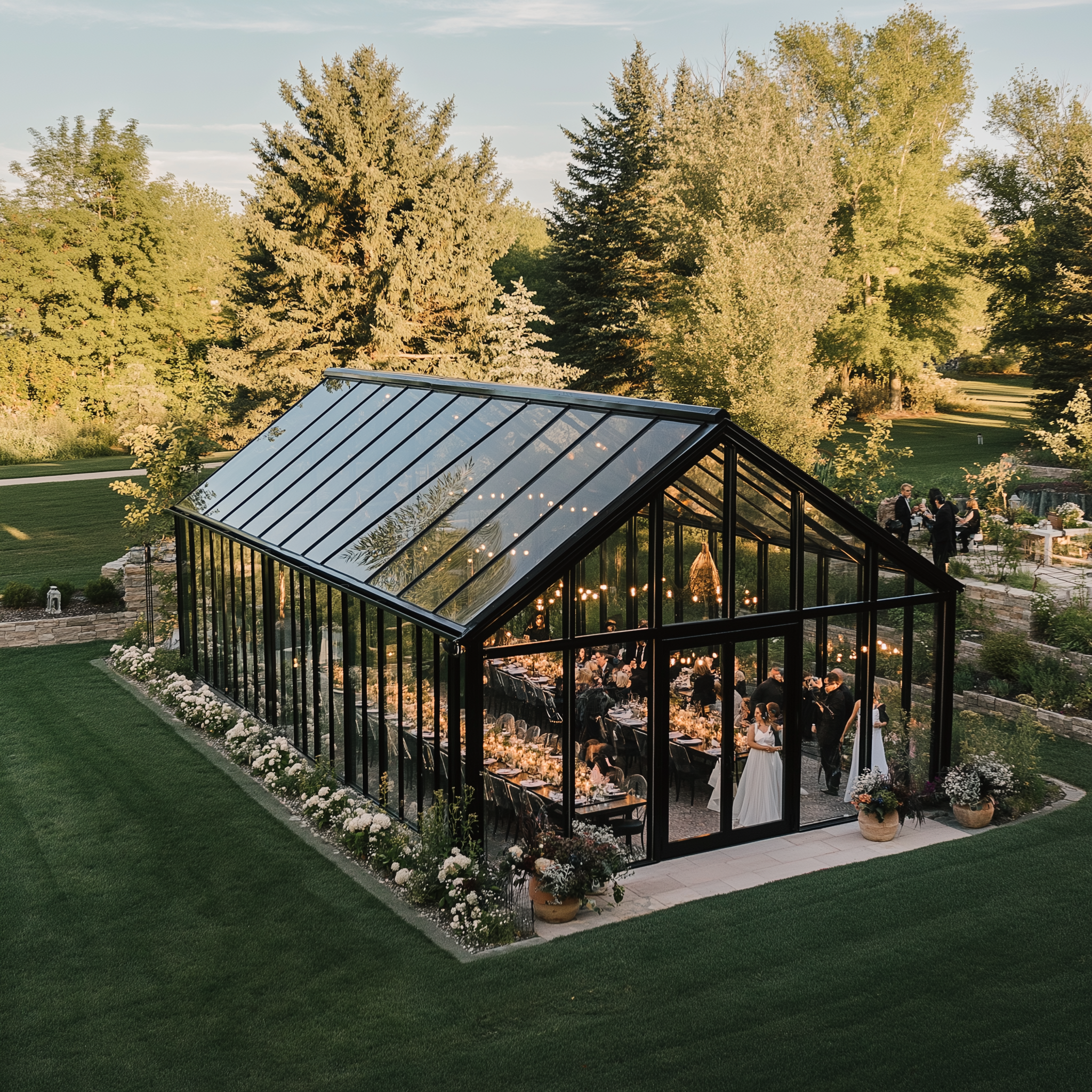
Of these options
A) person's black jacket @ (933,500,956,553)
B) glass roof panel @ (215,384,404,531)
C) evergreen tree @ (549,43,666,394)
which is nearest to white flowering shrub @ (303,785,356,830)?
glass roof panel @ (215,384,404,531)

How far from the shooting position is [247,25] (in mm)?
29844

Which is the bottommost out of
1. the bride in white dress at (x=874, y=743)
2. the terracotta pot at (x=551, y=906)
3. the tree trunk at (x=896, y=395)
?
the terracotta pot at (x=551, y=906)

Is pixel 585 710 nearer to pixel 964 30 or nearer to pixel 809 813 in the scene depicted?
pixel 809 813

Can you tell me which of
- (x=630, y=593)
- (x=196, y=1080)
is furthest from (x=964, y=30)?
(x=196, y=1080)

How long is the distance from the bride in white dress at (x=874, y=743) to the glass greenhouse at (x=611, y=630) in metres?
0.03

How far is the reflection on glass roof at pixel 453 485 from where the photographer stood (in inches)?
412

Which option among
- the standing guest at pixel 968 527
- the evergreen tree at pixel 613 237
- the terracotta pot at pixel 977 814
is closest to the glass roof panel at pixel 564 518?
the terracotta pot at pixel 977 814

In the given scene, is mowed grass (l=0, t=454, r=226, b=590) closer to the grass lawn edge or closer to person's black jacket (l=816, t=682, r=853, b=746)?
the grass lawn edge

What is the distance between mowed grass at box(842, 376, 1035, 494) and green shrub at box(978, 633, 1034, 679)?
13752 millimetres

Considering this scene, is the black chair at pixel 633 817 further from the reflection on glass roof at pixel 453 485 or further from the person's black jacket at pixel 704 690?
the reflection on glass roof at pixel 453 485

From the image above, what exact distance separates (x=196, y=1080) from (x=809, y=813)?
713cm

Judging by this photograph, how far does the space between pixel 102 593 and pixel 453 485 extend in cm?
1164

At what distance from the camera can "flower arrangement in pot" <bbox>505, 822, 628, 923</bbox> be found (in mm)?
9383

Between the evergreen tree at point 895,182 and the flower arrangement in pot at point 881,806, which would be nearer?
the flower arrangement in pot at point 881,806
